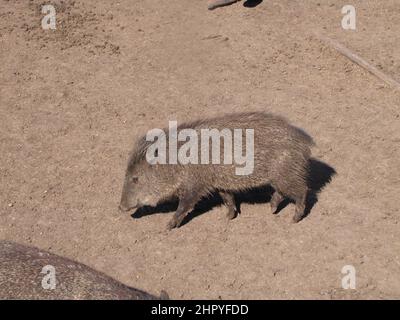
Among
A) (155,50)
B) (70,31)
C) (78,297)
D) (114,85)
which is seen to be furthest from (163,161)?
(70,31)

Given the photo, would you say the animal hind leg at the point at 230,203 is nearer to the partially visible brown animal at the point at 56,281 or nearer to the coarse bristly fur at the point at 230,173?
the coarse bristly fur at the point at 230,173

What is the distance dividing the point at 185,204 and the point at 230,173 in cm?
56

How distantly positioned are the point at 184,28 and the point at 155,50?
70 centimetres

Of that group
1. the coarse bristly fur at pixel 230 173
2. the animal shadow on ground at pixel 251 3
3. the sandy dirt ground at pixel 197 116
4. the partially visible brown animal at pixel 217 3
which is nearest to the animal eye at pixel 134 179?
the coarse bristly fur at pixel 230 173

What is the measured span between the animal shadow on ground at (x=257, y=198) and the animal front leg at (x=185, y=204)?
208 millimetres

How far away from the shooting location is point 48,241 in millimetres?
6914

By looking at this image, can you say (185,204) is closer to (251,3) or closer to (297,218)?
(297,218)

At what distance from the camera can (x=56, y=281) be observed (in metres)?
5.43

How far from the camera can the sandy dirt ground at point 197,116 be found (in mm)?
6629

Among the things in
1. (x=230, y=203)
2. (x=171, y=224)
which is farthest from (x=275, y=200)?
(x=171, y=224)

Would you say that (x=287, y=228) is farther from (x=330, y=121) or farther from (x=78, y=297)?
(x=78, y=297)

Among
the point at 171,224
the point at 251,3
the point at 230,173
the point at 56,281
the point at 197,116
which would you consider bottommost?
the point at 171,224

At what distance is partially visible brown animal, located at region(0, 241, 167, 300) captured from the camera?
209 inches

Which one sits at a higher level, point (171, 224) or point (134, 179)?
point (134, 179)
